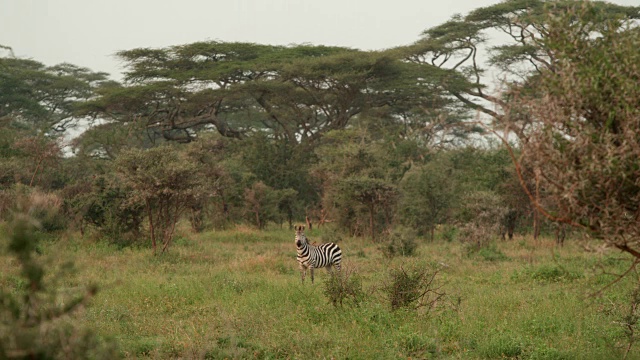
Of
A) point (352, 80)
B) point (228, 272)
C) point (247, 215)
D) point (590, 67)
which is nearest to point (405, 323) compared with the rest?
point (590, 67)

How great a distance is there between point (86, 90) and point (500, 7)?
2815cm

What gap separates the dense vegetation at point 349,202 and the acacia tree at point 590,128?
0.07 ft

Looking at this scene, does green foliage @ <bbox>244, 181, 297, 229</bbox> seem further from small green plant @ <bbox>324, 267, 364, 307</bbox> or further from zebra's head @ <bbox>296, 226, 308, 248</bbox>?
small green plant @ <bbox>324, 267, 364, 307</bbox>

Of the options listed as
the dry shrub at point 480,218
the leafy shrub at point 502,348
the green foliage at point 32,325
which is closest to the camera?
the green foliage at point 32,325

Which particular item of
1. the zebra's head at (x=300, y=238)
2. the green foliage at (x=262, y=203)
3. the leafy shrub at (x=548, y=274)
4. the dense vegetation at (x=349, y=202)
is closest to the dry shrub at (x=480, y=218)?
the dense vegetation at (x=349, y=202)

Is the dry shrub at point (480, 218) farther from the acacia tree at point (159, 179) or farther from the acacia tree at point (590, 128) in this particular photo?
the acacia tree at point (590, 128)

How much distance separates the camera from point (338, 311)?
958 cm

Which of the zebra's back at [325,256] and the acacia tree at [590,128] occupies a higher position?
the acacia tree at [590,128]

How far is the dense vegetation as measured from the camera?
5238 mm

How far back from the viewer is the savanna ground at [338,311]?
786cm

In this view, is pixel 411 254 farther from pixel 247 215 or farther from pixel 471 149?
pixel 471 149

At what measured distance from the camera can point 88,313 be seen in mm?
9586

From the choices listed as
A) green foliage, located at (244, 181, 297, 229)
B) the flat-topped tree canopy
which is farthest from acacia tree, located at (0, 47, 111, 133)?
green foliage, located at (244, 181, 297, 229)

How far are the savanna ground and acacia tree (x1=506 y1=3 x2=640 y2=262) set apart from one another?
0.38 meters
